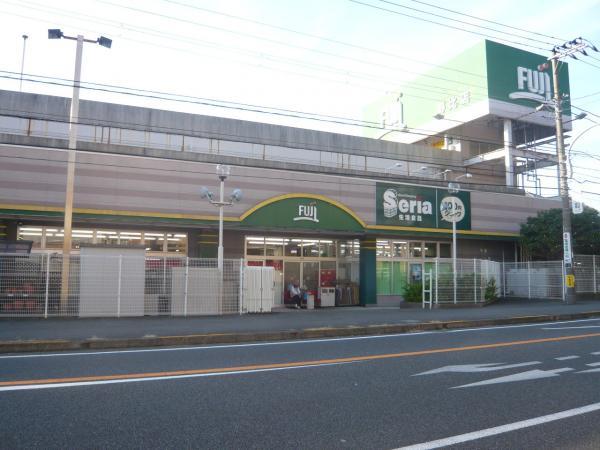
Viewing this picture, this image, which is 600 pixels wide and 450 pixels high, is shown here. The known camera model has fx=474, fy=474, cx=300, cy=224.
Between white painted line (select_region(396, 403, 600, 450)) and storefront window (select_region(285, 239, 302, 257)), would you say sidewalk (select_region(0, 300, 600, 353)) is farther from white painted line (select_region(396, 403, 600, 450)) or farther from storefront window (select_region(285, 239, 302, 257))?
white painted line (select_region(396, 403, 600, 450))

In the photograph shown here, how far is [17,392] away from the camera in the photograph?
19.0 ft

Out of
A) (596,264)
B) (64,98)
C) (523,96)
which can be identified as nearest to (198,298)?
(64,98)

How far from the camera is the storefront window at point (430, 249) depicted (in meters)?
25.8

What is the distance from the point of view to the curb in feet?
31.5

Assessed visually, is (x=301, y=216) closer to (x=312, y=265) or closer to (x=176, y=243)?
(x=312, y=265)

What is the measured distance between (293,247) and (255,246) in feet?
6.27

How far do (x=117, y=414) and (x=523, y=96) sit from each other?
38.0 m

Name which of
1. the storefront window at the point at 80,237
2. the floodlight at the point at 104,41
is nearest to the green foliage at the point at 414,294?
the storefront window at the point at 80,237

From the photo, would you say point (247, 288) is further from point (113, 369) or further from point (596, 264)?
point (596, 264)

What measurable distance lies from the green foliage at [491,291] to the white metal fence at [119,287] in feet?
35.9

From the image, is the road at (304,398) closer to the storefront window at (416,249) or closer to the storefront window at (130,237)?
the storefront window at (130,237)

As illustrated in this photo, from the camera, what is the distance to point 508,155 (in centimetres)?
3491

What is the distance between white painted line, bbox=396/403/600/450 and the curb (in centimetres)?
701

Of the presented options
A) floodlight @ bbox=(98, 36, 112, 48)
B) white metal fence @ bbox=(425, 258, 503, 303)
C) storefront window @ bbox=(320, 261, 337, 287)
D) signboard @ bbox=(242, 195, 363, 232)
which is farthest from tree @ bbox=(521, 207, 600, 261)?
floodlight @ bbox=(98, 36, 112, 48)
